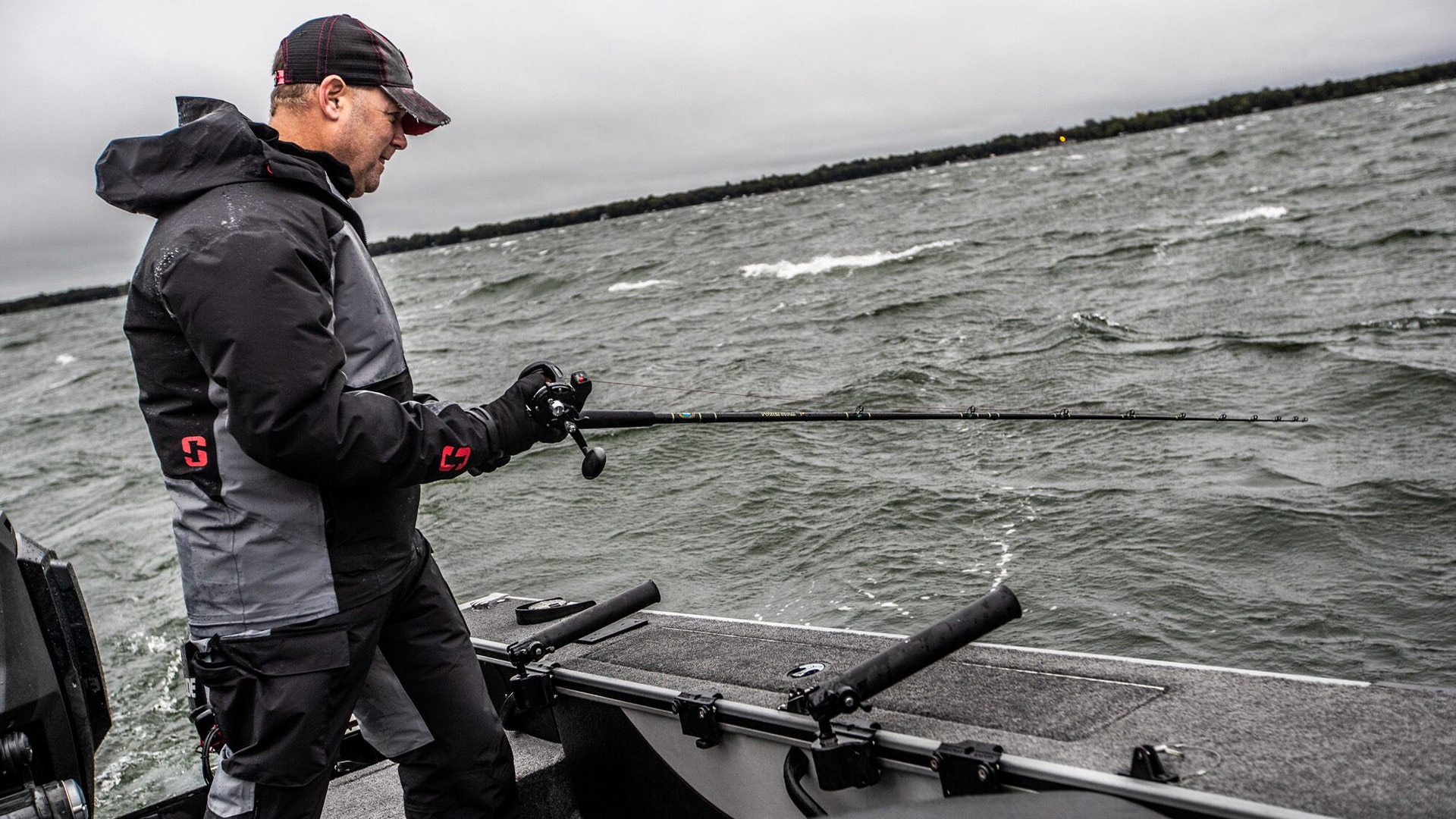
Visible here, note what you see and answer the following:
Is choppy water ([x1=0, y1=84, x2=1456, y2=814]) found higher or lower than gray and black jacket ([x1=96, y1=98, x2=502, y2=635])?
lower

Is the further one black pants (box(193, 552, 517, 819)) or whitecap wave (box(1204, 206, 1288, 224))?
whitecap wave (box(1204, 206, 1288, 224))

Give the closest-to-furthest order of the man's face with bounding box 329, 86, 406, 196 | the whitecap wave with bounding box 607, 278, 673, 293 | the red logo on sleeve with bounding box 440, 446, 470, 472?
the red logo on sleeve with bounding box 440, 446, 470, 472 < the man's face with bounding box 329, 86, 406, 196 < the whitecap wave with bounding box 607, 278, 673, 293

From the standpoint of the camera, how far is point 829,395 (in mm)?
12906

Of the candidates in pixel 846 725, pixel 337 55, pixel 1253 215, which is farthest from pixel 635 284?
pixel 846 725

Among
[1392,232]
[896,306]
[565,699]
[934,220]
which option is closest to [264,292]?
[565,699]

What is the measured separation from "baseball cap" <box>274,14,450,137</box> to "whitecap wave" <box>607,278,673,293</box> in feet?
95.3

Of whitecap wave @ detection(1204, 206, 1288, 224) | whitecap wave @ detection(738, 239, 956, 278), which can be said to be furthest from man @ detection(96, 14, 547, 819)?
whitecap wave @ detection(738, 239, 956, 278)

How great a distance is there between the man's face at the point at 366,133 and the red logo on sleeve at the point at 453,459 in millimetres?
725

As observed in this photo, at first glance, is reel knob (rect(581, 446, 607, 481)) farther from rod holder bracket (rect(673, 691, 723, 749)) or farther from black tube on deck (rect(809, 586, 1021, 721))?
black tube on deck (rect(809, 586, 1021, 721))

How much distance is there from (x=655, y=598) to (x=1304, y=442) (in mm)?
7364

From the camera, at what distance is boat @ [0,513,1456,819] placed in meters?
1.98

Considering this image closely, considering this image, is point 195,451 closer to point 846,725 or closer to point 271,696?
point 271,696

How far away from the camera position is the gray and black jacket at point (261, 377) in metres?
2.12

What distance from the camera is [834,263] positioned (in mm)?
28734
